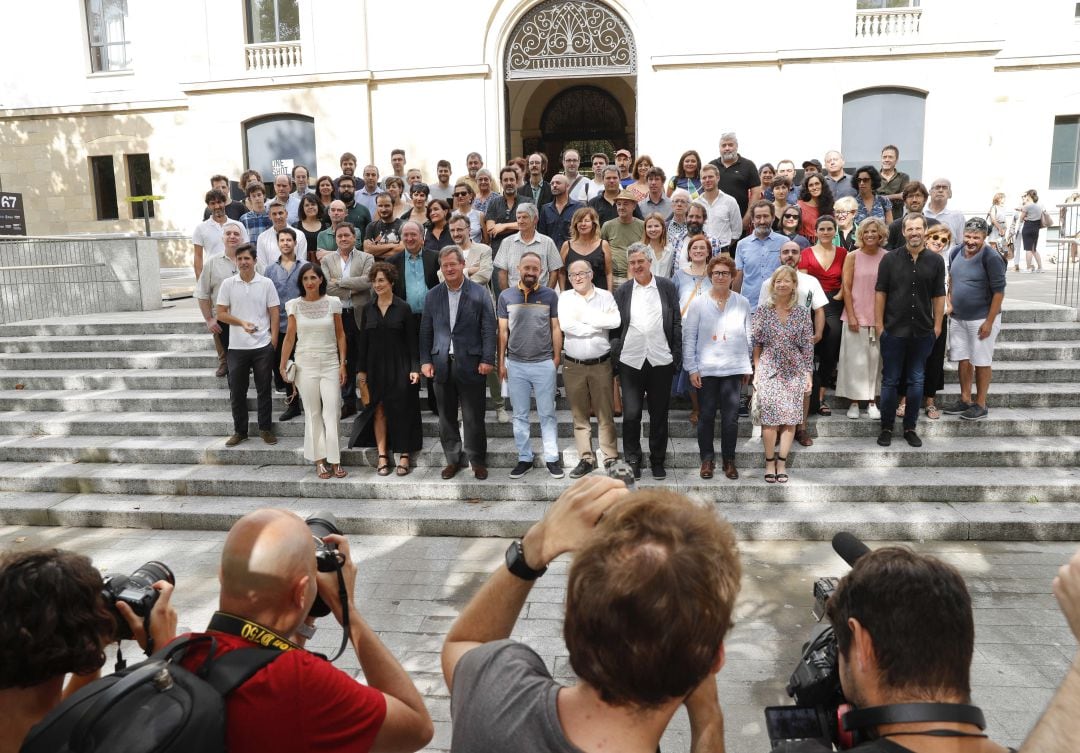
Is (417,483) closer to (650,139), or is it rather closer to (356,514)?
(356,514)

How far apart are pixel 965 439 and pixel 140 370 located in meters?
9.36

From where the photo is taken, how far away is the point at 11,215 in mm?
13156

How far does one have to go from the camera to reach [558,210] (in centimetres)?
924

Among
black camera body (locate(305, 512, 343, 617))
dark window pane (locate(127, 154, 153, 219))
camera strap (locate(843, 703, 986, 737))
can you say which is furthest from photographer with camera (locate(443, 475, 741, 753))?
dark window pane (locate(127, 154, 153, 219))

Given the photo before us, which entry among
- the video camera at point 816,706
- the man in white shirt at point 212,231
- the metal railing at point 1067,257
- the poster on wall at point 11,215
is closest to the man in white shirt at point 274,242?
the man in white shirt at point 212,231

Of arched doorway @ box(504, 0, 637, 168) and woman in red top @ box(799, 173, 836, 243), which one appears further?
arched doorway @ box(504, 0, 637, 168)

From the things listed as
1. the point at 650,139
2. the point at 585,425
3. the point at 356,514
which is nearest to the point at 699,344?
the point at 585,425

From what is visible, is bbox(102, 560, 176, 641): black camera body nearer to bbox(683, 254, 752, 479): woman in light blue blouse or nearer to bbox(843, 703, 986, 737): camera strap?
bbox(843, 703, 986, 737): camera strap

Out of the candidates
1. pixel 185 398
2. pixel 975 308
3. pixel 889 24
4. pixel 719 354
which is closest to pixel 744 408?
pixel 719 354

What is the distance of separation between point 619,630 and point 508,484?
18.9 ft

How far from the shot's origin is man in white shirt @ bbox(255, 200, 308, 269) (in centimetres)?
869

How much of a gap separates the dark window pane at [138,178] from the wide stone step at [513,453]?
16918 millimetres

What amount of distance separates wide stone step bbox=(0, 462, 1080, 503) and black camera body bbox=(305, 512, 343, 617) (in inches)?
176

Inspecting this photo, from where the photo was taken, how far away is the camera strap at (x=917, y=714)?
1.54 meters
